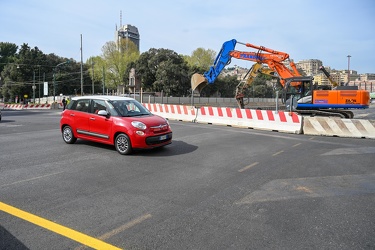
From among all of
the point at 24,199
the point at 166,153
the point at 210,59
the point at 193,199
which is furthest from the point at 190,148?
the point at 210,59

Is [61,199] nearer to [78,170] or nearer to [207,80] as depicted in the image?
[78,170]

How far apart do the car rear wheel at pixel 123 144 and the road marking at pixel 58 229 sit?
12.9ft

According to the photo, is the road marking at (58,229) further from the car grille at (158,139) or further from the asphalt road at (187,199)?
the car grille at (158,139)

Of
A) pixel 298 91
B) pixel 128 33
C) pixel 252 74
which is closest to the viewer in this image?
pixel 298 91

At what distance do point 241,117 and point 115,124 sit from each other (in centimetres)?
1001

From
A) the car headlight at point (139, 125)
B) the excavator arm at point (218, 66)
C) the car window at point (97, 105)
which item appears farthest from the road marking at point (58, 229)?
the excavator arm at point (218, 66)

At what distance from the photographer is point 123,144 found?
838 centimetres

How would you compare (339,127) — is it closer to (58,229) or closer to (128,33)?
(58,229)

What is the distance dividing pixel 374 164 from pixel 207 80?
1698 centimetres

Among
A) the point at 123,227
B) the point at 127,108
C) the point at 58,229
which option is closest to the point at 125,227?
the point at 123,227

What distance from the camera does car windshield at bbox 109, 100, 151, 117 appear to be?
29.0 ft

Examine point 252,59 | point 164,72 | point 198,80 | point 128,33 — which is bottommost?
point 198,80

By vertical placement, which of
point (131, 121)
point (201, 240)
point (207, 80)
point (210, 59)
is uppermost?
point (210, 59)

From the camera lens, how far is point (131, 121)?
27.3ft
